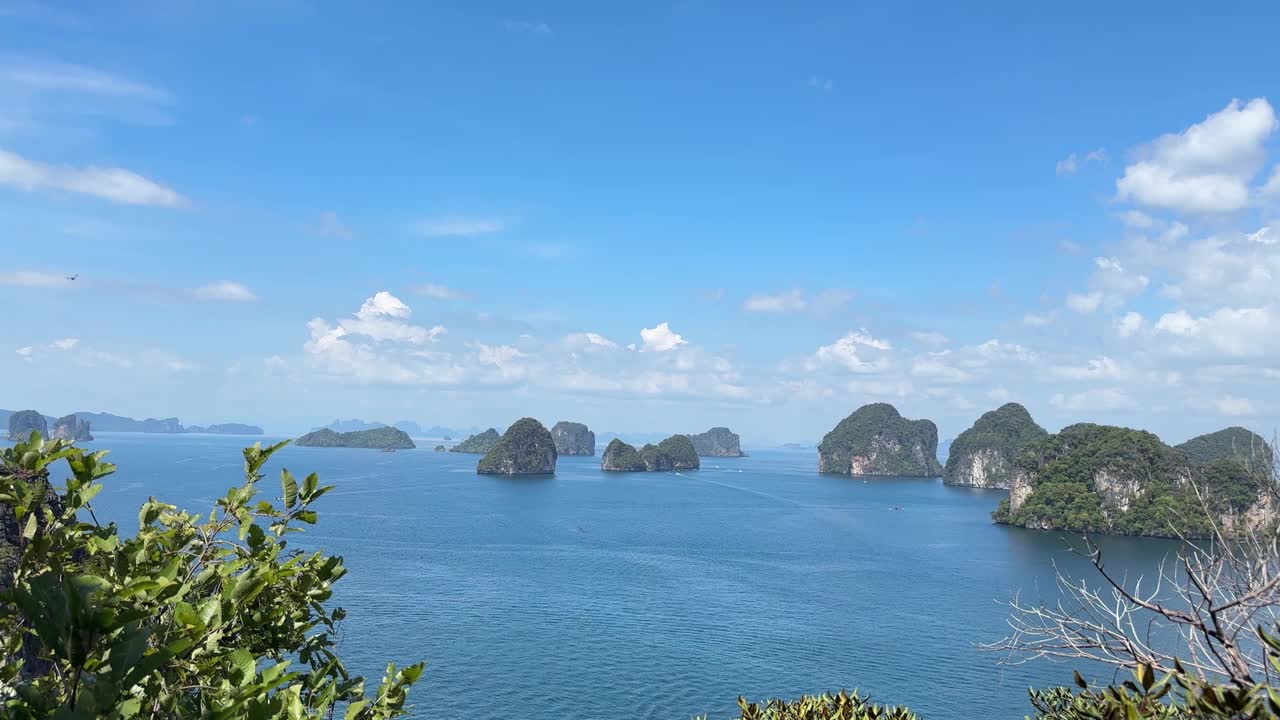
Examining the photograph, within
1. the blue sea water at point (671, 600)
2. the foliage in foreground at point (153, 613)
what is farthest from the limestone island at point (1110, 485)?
the foliage in foreground at point (153, 613)

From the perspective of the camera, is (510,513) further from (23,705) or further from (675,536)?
(23,705)

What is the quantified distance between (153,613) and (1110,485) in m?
135

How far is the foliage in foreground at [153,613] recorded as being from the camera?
2.98 metres

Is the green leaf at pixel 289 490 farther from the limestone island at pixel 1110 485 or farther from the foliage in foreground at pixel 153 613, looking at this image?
the limestone island at pixel 1110 485

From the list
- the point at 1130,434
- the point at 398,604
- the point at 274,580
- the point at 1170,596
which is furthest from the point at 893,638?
the point at 1130,434

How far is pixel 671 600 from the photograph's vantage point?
205ft

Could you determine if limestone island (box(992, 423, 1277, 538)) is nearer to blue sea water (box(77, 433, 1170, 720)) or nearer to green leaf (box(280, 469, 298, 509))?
blue sea water (box(77, 433, 1170, 720))

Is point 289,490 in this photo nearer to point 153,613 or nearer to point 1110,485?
point 153,613

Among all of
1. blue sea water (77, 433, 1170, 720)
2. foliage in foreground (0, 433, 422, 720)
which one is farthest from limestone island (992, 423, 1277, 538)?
foliage in foreground (0, 433, 422, 720)

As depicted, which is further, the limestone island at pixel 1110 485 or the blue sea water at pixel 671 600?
the limestone island at pixel 1110 485

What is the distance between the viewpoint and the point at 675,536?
322ft

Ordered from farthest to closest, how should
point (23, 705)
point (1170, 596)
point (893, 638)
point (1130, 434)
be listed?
point (1130, 434), point (1170, 596), point (893, 638), point (23, 705)

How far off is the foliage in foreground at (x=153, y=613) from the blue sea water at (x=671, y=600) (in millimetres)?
32133

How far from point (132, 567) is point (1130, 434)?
139 m
